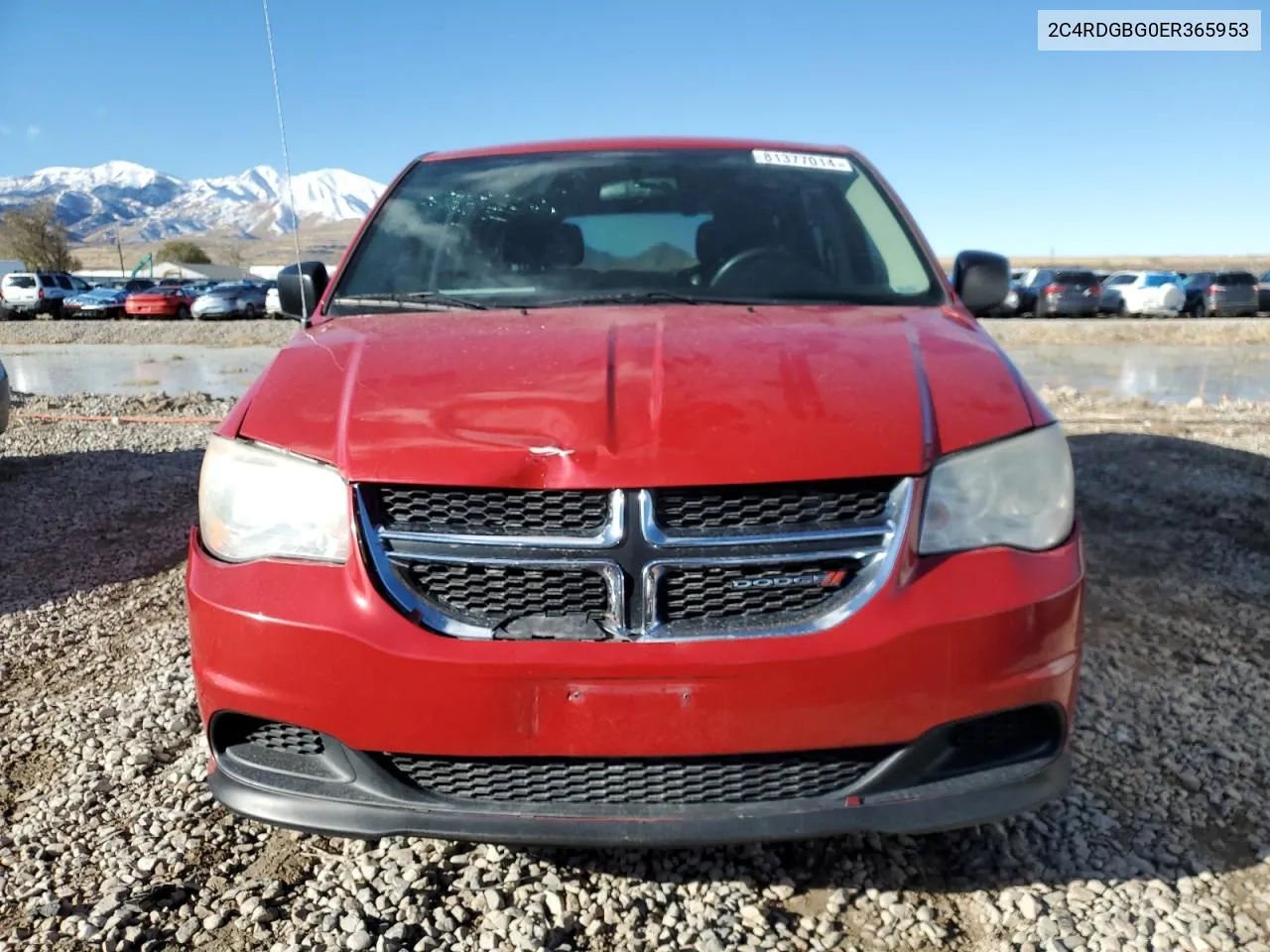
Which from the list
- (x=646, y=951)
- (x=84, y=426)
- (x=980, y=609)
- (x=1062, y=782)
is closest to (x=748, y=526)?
(x=980, y=609)

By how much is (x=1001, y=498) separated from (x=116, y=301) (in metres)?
36.3

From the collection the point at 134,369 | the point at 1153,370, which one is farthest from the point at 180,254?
the point at 1153,370

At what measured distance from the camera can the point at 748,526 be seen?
1775mm

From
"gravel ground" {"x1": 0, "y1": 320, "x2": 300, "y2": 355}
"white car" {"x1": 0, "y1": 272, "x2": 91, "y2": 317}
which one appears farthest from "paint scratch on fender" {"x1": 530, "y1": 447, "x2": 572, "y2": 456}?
"white car" {"x1": 0, "y1": 272, "x2": 91, "y2": 317}

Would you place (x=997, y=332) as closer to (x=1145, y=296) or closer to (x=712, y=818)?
(x=1145, y=296)

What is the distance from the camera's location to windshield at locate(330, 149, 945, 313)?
107 inches

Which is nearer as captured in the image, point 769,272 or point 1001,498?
point 1001,498

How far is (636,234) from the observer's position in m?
3.02

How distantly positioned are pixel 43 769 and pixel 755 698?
2.18 metres

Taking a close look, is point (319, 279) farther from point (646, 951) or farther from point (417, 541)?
point (646, 951)

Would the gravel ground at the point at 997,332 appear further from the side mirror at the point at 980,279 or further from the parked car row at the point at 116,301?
the side mirror at the point at 980,279

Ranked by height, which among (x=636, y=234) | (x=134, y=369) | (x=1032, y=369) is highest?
(x=636, y=234)

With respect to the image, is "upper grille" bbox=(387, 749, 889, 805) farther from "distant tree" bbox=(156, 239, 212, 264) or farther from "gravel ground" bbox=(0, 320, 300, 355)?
"distant tree" bbox=(156, 239, 212, 264)

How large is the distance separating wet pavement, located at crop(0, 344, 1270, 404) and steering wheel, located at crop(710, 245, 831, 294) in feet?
28.9
